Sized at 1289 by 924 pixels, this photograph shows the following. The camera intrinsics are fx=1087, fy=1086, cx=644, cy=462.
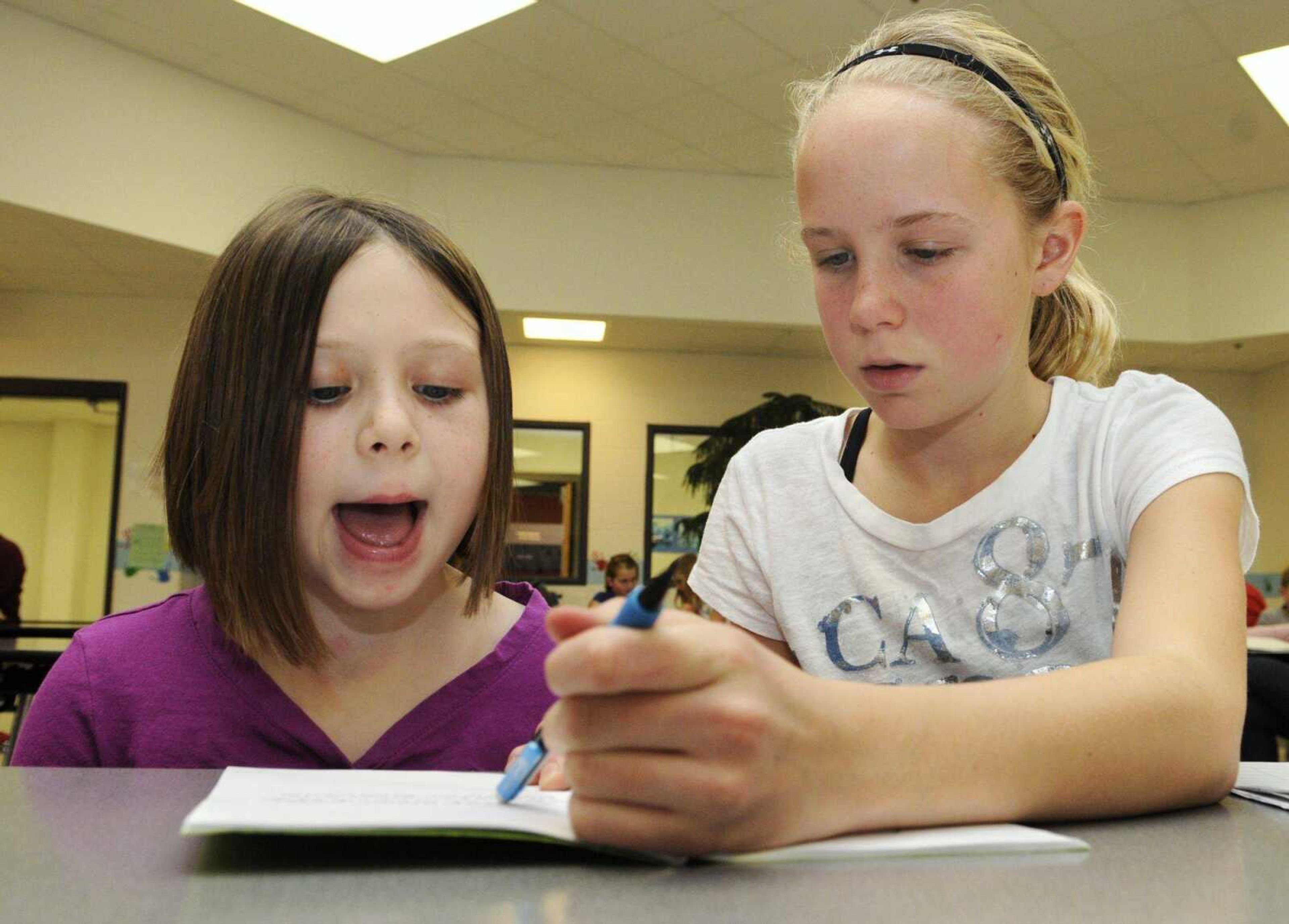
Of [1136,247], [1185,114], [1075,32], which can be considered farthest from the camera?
[1136,247]

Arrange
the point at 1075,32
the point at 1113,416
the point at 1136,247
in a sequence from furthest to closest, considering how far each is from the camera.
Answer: the point at 1136,247 < the point at 1075,32 < the point at 1113,416

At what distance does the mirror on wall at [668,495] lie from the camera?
7.68 meters

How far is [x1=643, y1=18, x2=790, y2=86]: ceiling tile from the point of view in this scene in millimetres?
5047

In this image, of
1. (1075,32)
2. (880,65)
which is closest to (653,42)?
(1075,32)

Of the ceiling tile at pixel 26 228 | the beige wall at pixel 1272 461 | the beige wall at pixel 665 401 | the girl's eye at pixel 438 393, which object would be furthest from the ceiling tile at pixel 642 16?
the beige wall at pixel 1272 461

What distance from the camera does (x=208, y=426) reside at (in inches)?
38.3

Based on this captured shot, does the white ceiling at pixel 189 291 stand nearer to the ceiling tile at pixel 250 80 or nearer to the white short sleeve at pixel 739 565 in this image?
the ceiling tile at pixel 250 80

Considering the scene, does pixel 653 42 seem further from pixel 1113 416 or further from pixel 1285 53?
pixel 1113 416

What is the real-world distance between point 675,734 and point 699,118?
5.90 metres

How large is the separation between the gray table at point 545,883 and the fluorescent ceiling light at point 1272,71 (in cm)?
561

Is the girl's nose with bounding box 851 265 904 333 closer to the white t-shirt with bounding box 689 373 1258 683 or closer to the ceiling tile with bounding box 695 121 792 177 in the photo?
the white t-shirt with bounding box 689 373 1258 683

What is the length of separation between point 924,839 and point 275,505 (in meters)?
0.62

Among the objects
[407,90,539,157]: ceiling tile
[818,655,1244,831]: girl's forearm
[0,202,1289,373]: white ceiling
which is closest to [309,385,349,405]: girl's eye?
[818,655,1244,831]: girl's forearm

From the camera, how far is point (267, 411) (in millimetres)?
918
